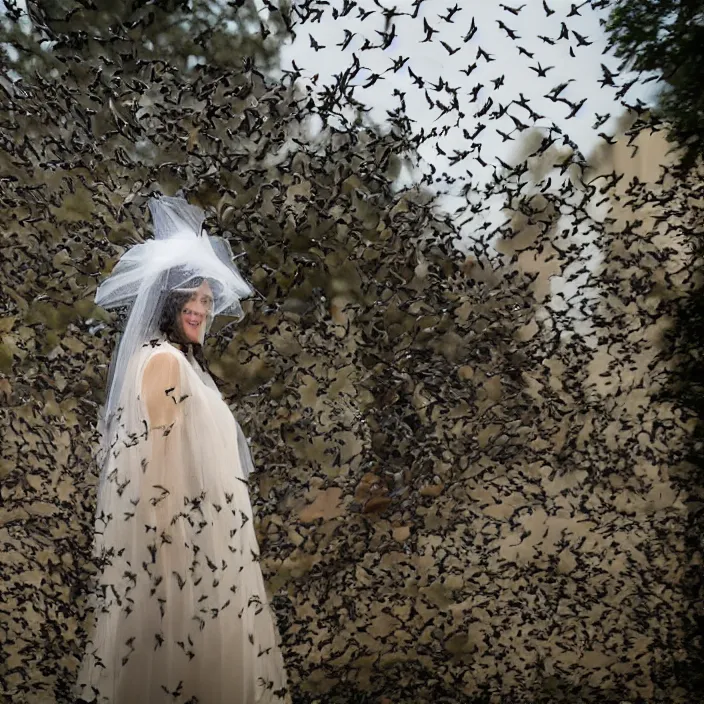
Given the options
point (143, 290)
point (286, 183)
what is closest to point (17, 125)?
point (143, 290)

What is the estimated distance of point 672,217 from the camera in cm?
172

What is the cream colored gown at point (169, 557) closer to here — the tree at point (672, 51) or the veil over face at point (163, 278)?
the veil over face at point (163, 278)

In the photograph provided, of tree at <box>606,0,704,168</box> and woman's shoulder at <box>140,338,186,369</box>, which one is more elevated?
tree at <box>606,0,704,168</box>

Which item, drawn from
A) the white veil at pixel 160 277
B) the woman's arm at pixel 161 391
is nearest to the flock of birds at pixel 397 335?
the white veil at pixel 160 277

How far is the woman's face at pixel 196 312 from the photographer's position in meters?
1.53

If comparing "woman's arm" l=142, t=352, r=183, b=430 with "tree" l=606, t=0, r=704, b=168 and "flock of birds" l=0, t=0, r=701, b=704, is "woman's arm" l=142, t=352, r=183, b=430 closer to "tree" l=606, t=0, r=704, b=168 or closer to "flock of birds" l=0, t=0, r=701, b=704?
"flock of birds" l=0, t=0, r=701, b=704

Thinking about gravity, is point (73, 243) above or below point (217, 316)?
above

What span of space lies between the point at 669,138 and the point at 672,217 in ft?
0.61

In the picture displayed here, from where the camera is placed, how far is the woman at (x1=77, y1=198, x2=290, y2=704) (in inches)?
58.3

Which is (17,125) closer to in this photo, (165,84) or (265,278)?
(165,84)

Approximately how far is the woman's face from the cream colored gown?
0.18 ft

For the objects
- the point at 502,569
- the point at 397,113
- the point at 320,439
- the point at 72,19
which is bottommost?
the point at 502,569

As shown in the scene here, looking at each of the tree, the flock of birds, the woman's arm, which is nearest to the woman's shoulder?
the woman's arm

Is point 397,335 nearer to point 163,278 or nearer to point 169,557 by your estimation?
point 163,278
